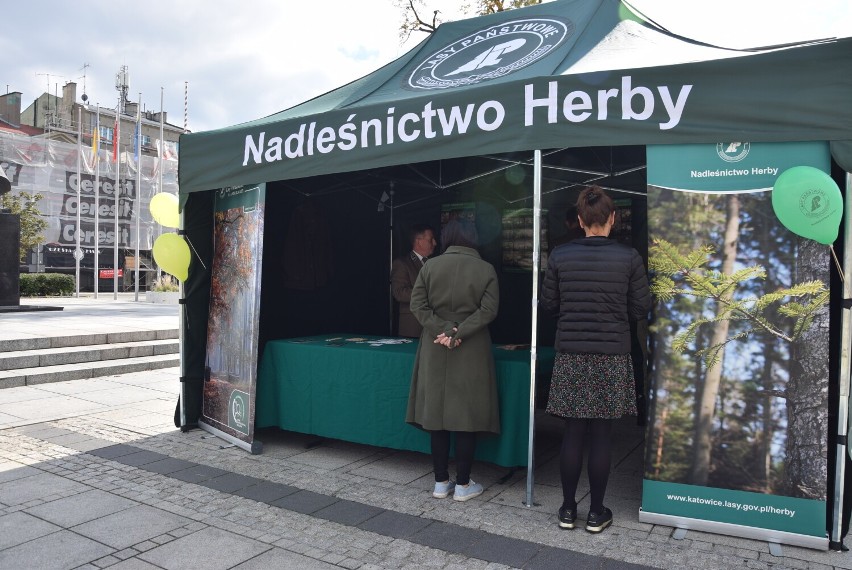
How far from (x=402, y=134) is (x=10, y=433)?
4506mm

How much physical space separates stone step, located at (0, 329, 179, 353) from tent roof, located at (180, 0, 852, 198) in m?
4.89

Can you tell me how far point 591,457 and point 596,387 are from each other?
412 mm

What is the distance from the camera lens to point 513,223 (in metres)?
6.55

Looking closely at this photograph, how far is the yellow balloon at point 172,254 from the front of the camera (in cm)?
550

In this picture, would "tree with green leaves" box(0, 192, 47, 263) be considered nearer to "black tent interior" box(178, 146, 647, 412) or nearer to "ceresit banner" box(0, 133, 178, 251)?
"ceresit banner" box(0, 133, 178, 251)

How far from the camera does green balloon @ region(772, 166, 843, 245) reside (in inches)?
119

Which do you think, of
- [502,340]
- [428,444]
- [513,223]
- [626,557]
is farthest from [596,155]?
[626,557]

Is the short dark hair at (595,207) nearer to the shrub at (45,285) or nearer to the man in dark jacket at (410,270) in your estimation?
the man in dark jacket at (410,270)

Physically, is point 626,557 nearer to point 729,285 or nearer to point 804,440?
point 804,440

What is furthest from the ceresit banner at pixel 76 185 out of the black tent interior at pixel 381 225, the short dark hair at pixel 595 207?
the short dark hair at pixel 595 207

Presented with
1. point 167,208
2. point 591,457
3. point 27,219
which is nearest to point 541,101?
point 591,457

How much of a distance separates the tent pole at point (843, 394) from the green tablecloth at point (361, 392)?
1719 millimetres

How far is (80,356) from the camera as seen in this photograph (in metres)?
9.08

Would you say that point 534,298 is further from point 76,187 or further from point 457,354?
point 76,187
